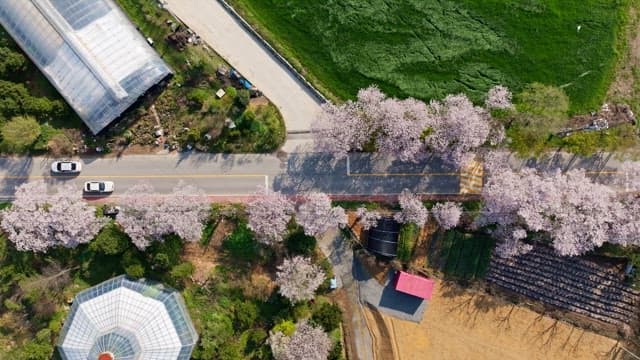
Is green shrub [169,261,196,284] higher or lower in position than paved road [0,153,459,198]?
lower

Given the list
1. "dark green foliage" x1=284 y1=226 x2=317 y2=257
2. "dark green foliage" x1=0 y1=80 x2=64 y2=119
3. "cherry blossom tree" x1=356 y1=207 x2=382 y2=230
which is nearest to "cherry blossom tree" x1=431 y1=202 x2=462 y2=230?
"cherry blossom tree" x1=356 y1=207 x2=382 y2=230

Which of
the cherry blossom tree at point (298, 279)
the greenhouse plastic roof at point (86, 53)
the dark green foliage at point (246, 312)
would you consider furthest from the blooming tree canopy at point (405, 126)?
the greenhouse plastic roof at point (86, 53)

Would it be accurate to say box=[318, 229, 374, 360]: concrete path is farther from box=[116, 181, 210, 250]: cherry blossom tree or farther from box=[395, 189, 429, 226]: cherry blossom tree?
box=[116, 181, 210, 250]: cherry blossom tree

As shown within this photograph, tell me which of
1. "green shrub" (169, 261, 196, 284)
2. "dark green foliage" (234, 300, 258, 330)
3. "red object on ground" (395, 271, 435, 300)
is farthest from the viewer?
"red object on ground" (395, 271, 435, 300)

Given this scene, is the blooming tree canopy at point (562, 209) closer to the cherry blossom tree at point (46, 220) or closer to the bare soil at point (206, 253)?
the bare soil at point (206, 253)

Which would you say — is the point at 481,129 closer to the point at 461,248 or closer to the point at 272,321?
the point at 461,248

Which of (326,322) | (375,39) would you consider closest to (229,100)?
(375,39)
